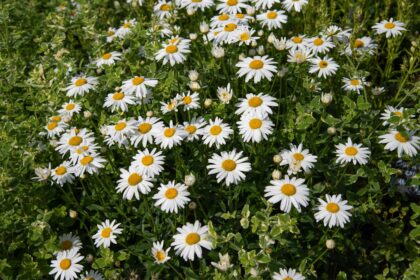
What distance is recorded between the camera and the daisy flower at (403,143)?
10.5 feet

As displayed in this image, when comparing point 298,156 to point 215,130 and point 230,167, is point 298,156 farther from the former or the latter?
point 215,130

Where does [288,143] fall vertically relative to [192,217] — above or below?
above

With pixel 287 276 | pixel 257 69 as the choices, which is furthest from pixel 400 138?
pixel 287 276

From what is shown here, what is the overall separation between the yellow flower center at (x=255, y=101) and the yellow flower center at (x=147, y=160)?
2.64ft

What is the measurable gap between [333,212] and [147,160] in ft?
4.19

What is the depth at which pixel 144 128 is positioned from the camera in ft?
11.3

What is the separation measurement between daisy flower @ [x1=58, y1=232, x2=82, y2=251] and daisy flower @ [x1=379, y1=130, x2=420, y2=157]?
7.33ft

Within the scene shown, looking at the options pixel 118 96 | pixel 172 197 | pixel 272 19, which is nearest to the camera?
pixel 172 197

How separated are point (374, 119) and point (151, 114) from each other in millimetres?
1806

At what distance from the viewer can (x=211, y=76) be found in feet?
13.3

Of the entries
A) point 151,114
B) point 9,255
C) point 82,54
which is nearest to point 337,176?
point 151,114

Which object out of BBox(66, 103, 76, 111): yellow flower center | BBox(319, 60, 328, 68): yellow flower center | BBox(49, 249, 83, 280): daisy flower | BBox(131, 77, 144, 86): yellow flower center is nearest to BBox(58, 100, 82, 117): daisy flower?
BBox(66, 103, 76, 111): yellow flower center

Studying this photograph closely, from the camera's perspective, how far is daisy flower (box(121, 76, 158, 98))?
3690 mm

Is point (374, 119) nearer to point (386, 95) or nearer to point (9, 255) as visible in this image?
point (386, 95)
